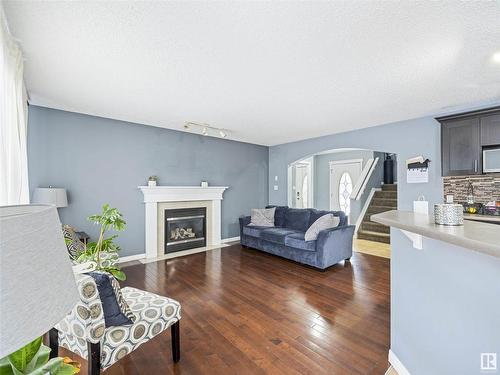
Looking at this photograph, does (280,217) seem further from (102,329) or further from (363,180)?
(102,329)

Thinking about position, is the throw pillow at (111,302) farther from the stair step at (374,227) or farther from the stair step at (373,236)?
the stair step at (374,227)

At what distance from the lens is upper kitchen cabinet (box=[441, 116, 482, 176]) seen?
3465mm

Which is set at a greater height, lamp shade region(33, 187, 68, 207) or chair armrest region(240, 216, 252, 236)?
lamp shade region(33, 187, 68, 207)

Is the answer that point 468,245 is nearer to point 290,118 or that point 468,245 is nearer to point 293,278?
point 293,278

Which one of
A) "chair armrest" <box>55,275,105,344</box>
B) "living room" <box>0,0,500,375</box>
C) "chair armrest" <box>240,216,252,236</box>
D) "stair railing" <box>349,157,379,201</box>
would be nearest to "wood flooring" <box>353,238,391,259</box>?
"living room" <box>0,0,500,375</box>

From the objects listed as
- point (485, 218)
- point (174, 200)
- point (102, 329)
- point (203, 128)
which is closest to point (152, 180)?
point (174, 200)

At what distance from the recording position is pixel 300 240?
4074mm

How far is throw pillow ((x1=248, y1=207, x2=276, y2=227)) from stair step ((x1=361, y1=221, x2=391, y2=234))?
2686 millimetres

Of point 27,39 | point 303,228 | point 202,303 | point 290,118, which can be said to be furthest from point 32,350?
point 303,228

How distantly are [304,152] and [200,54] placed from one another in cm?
421

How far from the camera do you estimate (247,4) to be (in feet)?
5.22

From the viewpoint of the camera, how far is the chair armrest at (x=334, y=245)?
3787mm

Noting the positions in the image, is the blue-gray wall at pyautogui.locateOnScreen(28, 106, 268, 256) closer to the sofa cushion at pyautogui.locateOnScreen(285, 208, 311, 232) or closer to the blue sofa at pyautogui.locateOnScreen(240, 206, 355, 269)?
the blue sofa at pyautogui.locateOnScreen(240, 206, 355, 269)

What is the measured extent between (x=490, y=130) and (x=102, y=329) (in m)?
4.89
